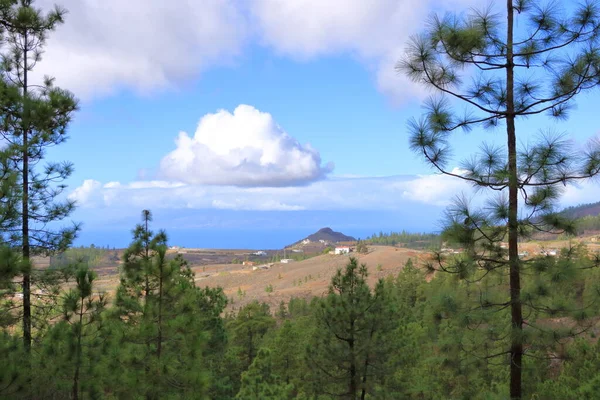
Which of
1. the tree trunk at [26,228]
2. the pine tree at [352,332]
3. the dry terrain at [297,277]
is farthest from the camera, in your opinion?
the dry terrain at [297,277]

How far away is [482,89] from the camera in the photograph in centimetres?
798

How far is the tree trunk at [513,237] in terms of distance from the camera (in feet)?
23.6

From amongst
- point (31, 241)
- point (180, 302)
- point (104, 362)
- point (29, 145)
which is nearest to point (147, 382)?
point (104, 362)

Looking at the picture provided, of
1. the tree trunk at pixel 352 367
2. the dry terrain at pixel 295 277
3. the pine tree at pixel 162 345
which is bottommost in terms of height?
the dry terrain at pixel 295 277

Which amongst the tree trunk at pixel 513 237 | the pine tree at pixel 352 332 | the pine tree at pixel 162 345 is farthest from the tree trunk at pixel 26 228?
the tree trunk at pixel 513 237

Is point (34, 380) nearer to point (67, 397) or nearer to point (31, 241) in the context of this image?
point (67, 397)

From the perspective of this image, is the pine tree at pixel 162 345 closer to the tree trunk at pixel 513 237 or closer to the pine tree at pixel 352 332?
the tree trunk at pixel 513 237

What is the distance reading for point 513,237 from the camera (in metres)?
7.34

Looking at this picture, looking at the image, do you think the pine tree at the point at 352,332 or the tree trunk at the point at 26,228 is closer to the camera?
the tree trunk at the point at 26,228

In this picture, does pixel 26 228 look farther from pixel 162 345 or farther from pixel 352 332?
pixel 352 332

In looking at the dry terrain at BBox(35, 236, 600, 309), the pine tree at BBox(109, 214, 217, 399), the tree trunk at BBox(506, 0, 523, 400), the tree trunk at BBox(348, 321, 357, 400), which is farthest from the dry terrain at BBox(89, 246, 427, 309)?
the tree trunk at BBox(506, 0, 523, 400)

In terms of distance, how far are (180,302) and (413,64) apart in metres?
6.09

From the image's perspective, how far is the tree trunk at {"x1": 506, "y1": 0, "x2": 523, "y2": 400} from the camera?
720 centimetres

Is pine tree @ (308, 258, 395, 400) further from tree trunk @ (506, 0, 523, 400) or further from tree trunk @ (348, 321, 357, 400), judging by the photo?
tree trunk @ (506, 0, 523, 400)
